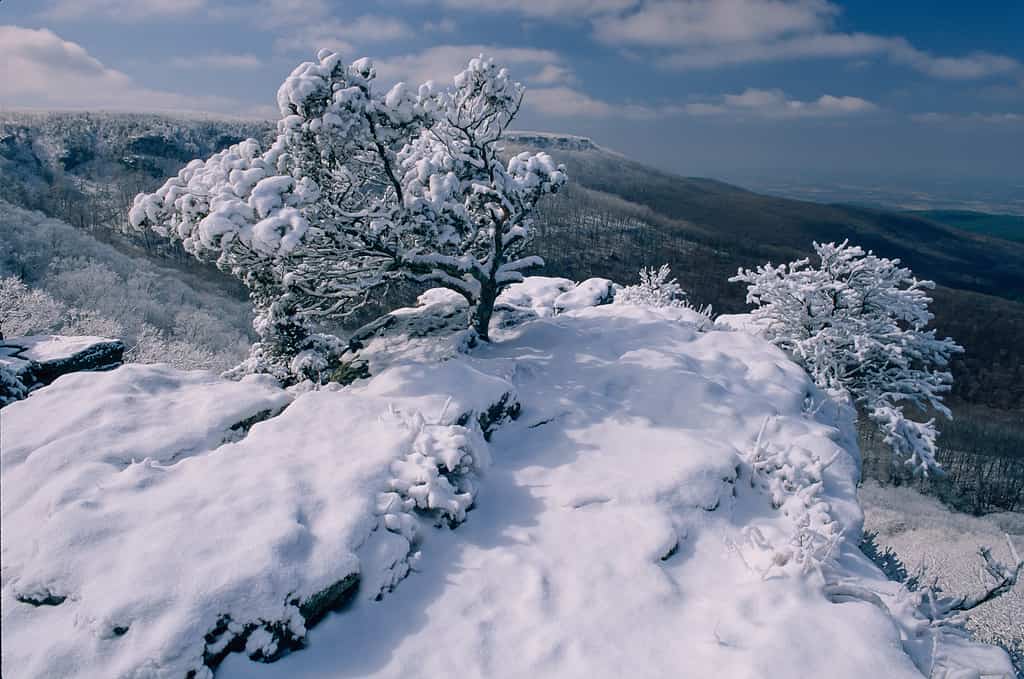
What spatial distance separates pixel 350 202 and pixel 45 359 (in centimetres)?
728

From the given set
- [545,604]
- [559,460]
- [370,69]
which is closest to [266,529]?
[545,604]

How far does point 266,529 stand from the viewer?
6.09m

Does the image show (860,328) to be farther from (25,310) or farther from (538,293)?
(25,310)

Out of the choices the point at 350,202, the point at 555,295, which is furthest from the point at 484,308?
the point at 555,295

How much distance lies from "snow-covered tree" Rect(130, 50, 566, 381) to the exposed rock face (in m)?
3.14

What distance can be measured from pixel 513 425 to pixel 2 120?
9576 inches

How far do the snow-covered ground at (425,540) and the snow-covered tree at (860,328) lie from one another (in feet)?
33.5

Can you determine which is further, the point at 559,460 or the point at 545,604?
the point at 559,460

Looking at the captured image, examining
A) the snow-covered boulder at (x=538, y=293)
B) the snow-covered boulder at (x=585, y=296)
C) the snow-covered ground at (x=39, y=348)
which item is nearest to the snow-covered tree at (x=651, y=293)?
the snow-covered boulder at (x=585, y=296)

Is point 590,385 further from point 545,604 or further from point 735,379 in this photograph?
point 545,604

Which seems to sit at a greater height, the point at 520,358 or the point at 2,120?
the point at 2,120

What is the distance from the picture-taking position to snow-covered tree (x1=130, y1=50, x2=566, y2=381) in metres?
10.2

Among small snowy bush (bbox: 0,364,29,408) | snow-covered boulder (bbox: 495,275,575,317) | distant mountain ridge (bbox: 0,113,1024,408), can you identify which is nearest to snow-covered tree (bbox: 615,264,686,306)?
snow-covered boulder (bbox: 495,275,575,317)

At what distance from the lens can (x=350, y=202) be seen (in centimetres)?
1288
